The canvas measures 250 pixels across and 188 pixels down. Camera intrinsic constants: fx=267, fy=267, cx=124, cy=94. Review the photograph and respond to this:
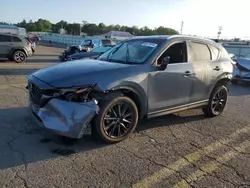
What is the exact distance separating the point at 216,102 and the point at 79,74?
3574mm

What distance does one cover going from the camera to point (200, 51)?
5.66m

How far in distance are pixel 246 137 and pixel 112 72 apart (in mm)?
2884

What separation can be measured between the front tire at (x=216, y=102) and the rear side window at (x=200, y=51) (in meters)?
0.82

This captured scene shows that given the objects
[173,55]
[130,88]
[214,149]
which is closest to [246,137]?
[214,149]

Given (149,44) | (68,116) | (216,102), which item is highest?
(149,44)

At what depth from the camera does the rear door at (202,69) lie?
544cm

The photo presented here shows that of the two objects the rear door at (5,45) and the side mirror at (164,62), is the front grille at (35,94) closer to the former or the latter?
the side mirror at (164,62)

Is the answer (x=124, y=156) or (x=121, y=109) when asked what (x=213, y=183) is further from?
(x=121, y=109)

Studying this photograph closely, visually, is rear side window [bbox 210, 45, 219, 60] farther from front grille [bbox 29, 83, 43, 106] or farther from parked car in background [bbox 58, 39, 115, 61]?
parked car in background [bbox 58, 39, 115, 61]

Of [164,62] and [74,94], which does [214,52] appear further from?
[74,94]

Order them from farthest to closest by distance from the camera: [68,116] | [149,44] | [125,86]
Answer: [149,44] < [125,86] < [68,116]

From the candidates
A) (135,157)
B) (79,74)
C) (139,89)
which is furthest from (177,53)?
(135,157)

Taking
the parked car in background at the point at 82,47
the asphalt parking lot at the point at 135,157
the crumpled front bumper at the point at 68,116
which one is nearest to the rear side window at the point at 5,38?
the parked car in background at the point at 82,47

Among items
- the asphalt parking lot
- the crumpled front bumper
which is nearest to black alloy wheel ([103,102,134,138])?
the asphalt parking lot
